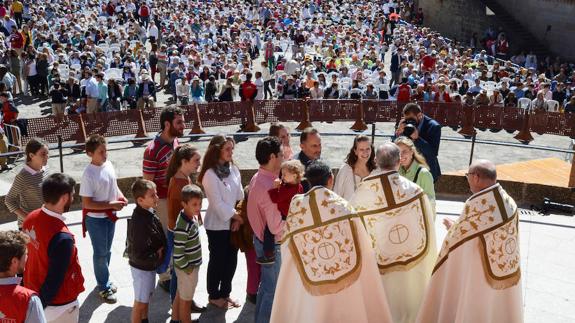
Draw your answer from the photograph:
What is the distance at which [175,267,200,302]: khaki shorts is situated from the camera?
6066mm

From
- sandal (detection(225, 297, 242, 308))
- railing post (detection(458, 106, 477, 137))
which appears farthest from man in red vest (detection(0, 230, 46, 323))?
railing post (detection(458, 106, 477, 137))

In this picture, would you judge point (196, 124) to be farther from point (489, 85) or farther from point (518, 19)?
point (518, 19)

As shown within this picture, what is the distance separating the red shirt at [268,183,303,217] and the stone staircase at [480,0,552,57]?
27944mm

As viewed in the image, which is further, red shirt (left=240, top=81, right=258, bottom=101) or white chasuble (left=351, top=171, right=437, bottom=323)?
red shirt (left=240, top=81, right=258, bottom=101)

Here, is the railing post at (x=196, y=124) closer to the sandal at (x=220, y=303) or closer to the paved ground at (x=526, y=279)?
the paved ground at (x=526, y=279)

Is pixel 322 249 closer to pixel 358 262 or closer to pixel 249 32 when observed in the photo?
pixel 358 262

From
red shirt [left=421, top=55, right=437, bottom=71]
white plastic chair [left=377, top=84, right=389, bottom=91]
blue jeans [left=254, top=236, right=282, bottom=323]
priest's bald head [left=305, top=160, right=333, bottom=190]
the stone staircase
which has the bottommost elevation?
blue jeans [left=254, top=236, right=282, bottom=323]

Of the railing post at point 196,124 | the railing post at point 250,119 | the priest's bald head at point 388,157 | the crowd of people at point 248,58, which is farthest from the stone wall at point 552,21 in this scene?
the priest's bald head at point 388,157

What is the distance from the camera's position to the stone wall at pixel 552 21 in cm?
3052

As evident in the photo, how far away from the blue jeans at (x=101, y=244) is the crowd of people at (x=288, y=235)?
0.5 inches

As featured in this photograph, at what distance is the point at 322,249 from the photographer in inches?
211

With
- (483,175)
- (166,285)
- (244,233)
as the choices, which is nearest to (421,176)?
(483,175)

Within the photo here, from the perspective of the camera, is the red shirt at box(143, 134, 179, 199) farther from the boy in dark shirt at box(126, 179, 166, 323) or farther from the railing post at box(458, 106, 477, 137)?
the railing post at box(458, 106, 477, 137)

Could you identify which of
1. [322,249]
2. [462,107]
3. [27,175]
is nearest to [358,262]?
[322,249]
